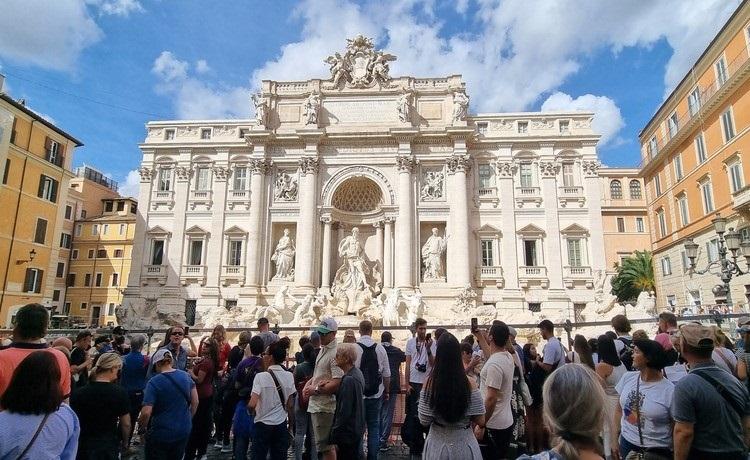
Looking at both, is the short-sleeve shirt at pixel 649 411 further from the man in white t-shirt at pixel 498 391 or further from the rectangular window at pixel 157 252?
the rectangular window at pixel 157 252

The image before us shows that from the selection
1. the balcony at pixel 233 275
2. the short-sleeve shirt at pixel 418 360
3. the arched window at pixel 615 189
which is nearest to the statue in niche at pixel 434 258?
the balcony at pixel 233 275

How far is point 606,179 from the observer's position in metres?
44.2

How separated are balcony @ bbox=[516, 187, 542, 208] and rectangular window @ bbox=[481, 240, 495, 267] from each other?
2.97 m

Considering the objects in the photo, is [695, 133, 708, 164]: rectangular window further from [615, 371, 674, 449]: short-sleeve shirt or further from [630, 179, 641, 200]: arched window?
[615, 371, 674, 449]: short-sleeve shirt

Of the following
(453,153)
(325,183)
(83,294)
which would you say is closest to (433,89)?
(453,153)

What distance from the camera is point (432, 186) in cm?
→ 2548

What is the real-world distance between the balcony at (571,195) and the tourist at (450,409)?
2426cm

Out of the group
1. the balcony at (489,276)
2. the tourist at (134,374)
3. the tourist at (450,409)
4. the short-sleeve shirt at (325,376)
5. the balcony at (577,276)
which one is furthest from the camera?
the balcony at (489,276)

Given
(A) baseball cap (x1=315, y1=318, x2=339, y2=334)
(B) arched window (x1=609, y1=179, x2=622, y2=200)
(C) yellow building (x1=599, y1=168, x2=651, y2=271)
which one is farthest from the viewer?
(B) arched window (x1=609, y1=179, x2=622, y2=200)

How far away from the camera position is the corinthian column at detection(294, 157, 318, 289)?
942 inches

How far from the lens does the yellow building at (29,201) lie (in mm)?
23703

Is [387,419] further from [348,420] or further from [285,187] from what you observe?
[285,187]

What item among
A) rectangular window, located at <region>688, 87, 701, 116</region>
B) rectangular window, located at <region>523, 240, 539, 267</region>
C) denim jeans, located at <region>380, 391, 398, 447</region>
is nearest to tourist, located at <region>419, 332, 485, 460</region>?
denim jeans, located at <region>380, 391, 398, 447</region>

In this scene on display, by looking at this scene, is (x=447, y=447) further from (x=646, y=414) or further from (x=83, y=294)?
(x=83, y=294)
